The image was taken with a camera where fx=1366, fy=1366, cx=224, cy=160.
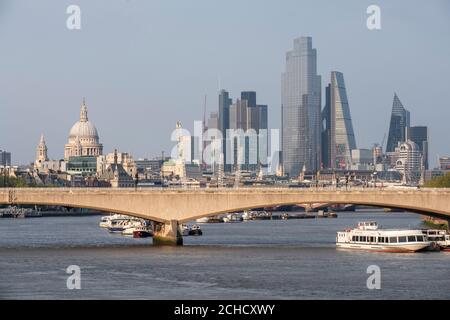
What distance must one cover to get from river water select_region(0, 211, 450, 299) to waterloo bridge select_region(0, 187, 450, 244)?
7.40 ft

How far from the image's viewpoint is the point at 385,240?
3093 inches

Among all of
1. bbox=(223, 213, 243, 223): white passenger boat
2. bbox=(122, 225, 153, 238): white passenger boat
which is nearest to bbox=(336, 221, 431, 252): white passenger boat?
bbox=(122, 225, 153, 238): white passenger boat

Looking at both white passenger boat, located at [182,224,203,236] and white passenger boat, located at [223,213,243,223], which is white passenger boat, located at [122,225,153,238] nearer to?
white passenger boat, located at [182,224,203,236]

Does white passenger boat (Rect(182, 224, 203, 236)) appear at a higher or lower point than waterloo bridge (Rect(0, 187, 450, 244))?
lower

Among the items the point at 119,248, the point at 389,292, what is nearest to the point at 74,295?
the point at 389,292

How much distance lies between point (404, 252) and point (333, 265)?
38.9ft

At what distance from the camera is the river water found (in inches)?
2140

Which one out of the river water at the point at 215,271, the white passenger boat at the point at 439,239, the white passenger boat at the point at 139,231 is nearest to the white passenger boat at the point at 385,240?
the white passenger boat at the point at 439,239

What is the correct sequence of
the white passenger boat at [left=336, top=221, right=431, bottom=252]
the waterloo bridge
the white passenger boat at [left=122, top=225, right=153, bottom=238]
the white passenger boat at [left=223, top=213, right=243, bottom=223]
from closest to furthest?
the white passenger boat at [left=336, top=221, right=431, bottom=252] < the waterloo bridge < the white passenger boat at [left=122, top=225, right=153, bottom=238] < the white passenger boat at [left=223, top=213, right=243, bottom=223]

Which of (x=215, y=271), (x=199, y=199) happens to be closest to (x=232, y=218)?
(x=199, y=199)

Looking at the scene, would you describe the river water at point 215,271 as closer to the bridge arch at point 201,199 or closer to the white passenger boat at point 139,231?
the bridge arch at point 201,199

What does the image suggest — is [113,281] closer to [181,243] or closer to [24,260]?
[24,260]

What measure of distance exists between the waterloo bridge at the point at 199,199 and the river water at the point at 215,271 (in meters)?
2.25

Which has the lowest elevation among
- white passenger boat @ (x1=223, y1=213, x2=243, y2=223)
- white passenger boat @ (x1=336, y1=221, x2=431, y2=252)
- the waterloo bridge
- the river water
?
white passenger boat @ (x1=223, y1=213, x2=243, y2=223)
